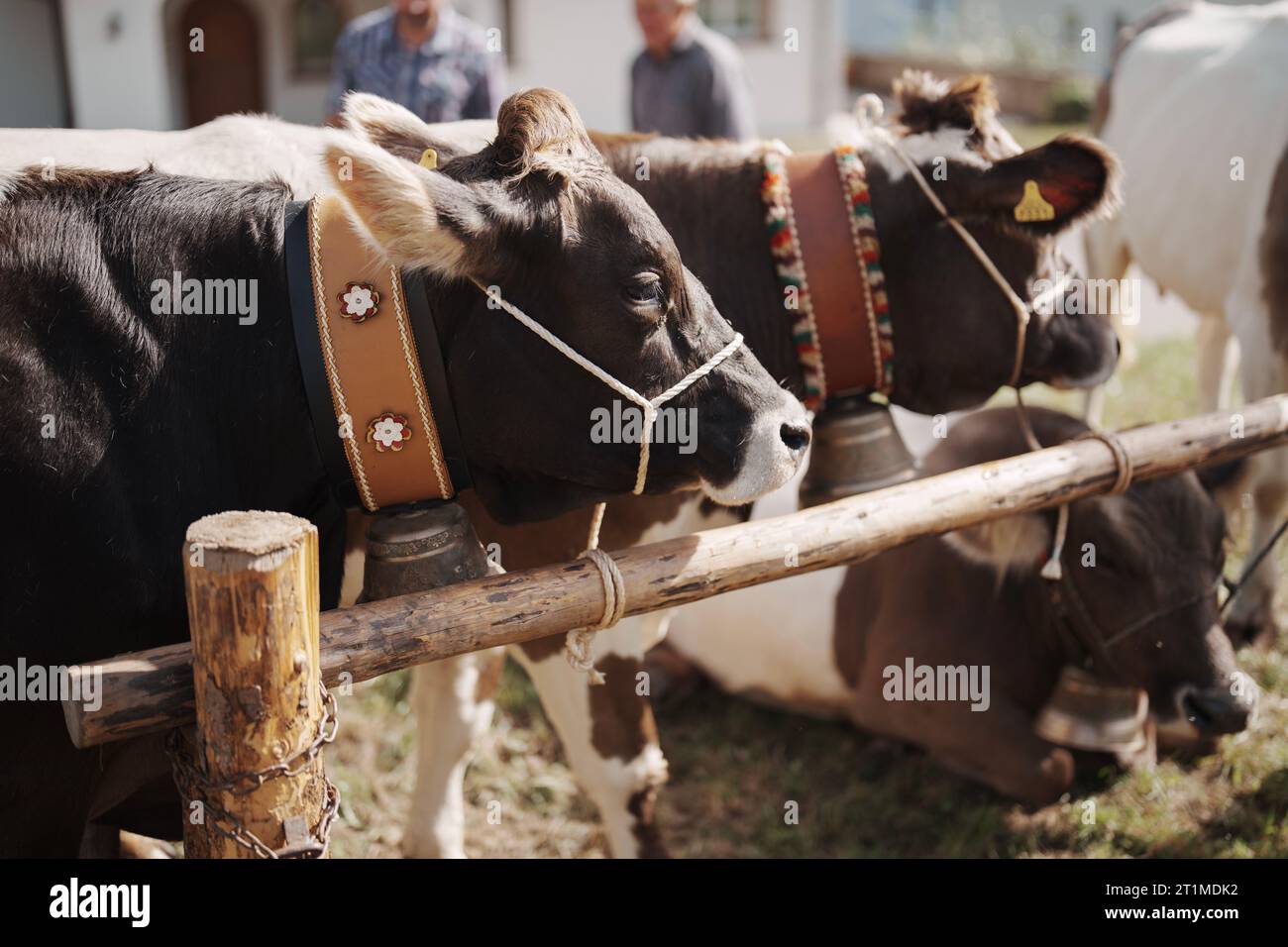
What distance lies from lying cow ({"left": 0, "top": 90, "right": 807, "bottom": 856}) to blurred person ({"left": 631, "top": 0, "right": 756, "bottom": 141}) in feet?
11.5

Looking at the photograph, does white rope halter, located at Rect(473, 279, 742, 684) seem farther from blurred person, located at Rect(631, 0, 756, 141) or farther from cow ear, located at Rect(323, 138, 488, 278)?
blurred person, located at Rect(631, 0, 756, 141)

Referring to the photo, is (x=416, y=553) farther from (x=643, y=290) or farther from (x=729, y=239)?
(x=729, y=239)

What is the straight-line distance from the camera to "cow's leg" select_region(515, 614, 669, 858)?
2.96m

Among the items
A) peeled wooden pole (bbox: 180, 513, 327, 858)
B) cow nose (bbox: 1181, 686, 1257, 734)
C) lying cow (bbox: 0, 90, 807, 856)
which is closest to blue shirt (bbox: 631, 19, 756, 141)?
cow nose (bbox: 1181, 686, 1257, 734)

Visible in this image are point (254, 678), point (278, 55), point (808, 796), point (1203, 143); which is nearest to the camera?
point (254, 678)

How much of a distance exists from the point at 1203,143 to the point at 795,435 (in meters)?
3.46

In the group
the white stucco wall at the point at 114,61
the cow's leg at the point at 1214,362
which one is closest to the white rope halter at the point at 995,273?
the cow's leg at the point at 1214,362

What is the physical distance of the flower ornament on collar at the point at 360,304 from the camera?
6.39ft

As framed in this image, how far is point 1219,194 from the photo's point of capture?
455 centimetres

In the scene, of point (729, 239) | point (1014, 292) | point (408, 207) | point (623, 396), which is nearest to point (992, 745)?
point (1014, 292)

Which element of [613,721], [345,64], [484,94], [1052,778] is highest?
[345,64]

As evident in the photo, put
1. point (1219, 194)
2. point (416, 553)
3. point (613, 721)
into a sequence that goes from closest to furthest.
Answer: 1. point (416, 553)
2. point (613, 721)
3. point (1219, 194)

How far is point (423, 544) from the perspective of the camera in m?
2.06
